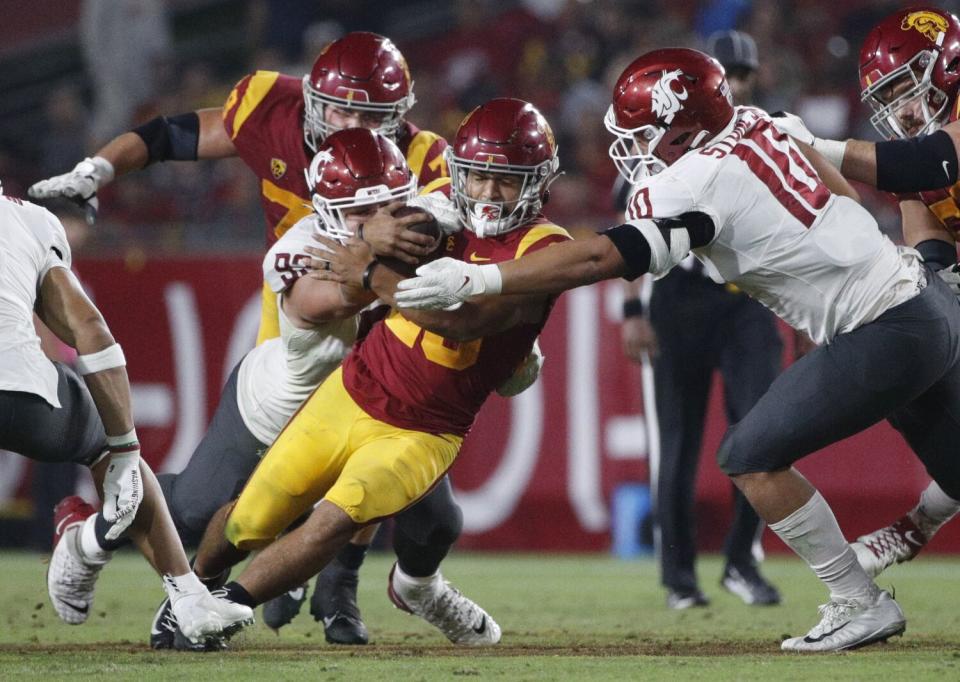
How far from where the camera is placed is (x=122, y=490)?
14.4 feet

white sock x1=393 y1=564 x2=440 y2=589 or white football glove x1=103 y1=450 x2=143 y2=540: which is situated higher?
white football glove x1=103 y1=450 x2=143 y2=540

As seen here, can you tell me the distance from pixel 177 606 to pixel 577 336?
4619mm

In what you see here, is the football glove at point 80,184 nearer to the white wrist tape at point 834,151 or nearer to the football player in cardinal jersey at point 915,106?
the football player in cardinal jersey at point 915,106

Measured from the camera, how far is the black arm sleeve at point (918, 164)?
14.3 feet

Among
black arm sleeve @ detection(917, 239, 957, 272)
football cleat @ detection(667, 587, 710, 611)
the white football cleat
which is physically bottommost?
football cleat @ detection(667, 587, 710, 611)

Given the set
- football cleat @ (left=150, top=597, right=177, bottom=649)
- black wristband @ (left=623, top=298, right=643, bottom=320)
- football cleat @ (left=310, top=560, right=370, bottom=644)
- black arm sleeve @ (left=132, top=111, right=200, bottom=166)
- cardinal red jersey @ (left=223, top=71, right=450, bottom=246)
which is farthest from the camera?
black wristband @ (left=623, top=298, right=643, bottom=320)

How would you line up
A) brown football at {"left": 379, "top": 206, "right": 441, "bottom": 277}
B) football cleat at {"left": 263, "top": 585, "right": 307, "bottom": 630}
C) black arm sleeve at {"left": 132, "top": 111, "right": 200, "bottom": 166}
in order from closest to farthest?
brown football at {"left": 379, "top": 206, "right": 441, "bottom": 277} < football cleat at {"left": 263, "top": 585, "right": 307, "bottom": 630} < black arm sleeve at {"left": 132, "top": 111, "right": 200, "bottom": 166}

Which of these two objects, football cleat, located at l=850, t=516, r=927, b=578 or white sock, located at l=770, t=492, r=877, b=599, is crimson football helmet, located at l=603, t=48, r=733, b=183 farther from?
football cleat, located at l=850, t=516, r=927, b=578

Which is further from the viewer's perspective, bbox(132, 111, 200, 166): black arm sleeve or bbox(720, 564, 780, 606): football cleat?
bbox(720, 564, 780, 606): football cleat

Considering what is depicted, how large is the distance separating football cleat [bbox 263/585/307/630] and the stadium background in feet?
11.5

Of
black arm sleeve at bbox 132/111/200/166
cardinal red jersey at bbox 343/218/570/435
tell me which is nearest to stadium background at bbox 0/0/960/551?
black arm sleeve at bbox 132/111/200/166

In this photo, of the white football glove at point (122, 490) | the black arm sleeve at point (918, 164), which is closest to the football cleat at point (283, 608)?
the white football glove at point (122, 490)

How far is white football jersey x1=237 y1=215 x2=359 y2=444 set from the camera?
4625mm

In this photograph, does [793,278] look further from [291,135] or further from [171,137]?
[171,137]
